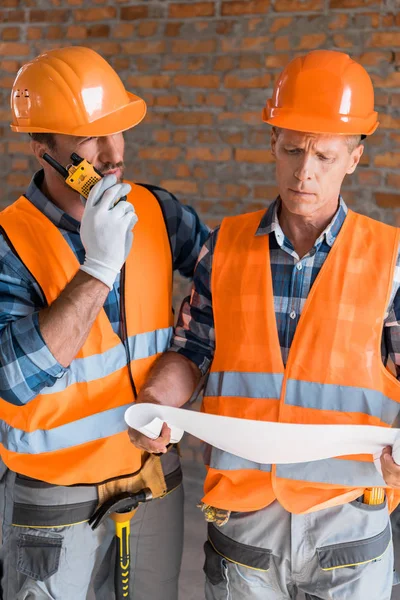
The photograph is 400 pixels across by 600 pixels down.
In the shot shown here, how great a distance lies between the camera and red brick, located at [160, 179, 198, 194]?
3.82m

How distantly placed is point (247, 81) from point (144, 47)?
24.0 inches

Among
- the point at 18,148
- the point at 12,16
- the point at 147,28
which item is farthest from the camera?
the point at 18,148

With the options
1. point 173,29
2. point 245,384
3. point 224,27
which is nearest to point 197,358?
point 245,384

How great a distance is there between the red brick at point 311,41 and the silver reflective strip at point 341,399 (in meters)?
2.21

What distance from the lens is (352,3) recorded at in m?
3.28

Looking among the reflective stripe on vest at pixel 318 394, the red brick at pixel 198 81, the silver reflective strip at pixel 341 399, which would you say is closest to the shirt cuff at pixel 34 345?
the reflective stripe on vest at pixel 318 394

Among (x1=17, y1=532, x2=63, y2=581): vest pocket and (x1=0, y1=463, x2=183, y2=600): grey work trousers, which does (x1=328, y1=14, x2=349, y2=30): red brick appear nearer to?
(x1=0, y1=463, x2=183, y2=600): grey work trousers

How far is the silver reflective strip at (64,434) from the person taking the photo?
185cm

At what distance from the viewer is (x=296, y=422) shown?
1.68 m

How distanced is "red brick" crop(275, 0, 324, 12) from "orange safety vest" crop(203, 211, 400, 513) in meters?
1.97

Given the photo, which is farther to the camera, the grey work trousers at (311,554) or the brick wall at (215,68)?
the brick wall at (215,68)

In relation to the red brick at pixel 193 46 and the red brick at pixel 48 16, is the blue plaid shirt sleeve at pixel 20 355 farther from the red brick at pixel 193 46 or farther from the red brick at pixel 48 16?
the red brick at pixel 48 16

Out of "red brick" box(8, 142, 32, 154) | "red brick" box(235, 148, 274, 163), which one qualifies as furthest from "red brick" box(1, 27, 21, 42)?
"red brick" box(235, 148, 274, 163)

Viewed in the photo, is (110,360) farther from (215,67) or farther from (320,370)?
(215,67)
